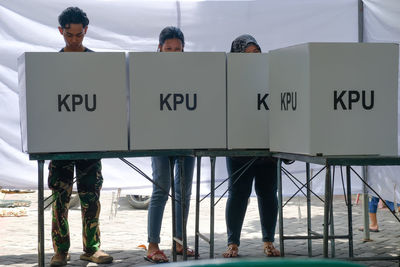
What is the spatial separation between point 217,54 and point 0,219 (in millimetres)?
5321

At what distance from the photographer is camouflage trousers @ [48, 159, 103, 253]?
5.28m

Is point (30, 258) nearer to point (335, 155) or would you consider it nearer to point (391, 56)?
point (335, 155)

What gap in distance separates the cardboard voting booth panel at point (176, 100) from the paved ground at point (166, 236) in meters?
1.37

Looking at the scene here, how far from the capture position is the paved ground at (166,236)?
6129mm

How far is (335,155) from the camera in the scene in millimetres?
4328

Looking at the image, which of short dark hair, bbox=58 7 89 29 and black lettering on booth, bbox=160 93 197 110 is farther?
short dark hair, bbox=58 7 89 29

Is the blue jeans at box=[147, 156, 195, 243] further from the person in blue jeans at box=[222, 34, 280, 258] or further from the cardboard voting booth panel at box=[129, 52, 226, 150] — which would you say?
the cardboard voting booth panel at box=[129, 52, 226, 150]

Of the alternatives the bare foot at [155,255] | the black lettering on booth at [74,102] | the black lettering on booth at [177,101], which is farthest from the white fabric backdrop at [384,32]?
the black lettering on booth at [74,102]

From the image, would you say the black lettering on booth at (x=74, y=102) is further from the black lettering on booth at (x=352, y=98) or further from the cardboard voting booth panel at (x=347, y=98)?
the black lettering on booth at (x=352, y=98)

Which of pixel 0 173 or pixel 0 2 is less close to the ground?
pixel 0 2

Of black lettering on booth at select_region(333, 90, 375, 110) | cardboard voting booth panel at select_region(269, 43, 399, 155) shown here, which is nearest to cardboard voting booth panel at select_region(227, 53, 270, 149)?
cardboard voting booth panel at select_region(269, 43, 399, 155)

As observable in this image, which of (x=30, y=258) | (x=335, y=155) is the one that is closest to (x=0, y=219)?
(x=30, y=258)

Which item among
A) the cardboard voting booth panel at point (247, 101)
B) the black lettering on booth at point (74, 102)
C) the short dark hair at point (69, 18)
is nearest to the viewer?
the black lettering on booth at point (74, 102)

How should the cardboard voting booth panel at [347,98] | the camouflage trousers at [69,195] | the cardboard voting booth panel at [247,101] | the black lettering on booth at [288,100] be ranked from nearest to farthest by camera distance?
1. the cardboard voting booth panel at [347,98]
2. the black lettering on booth at [288,100]
3. the cardboard voting booth panel at [247,101]
4. the camouflage trousers at [69,195]
